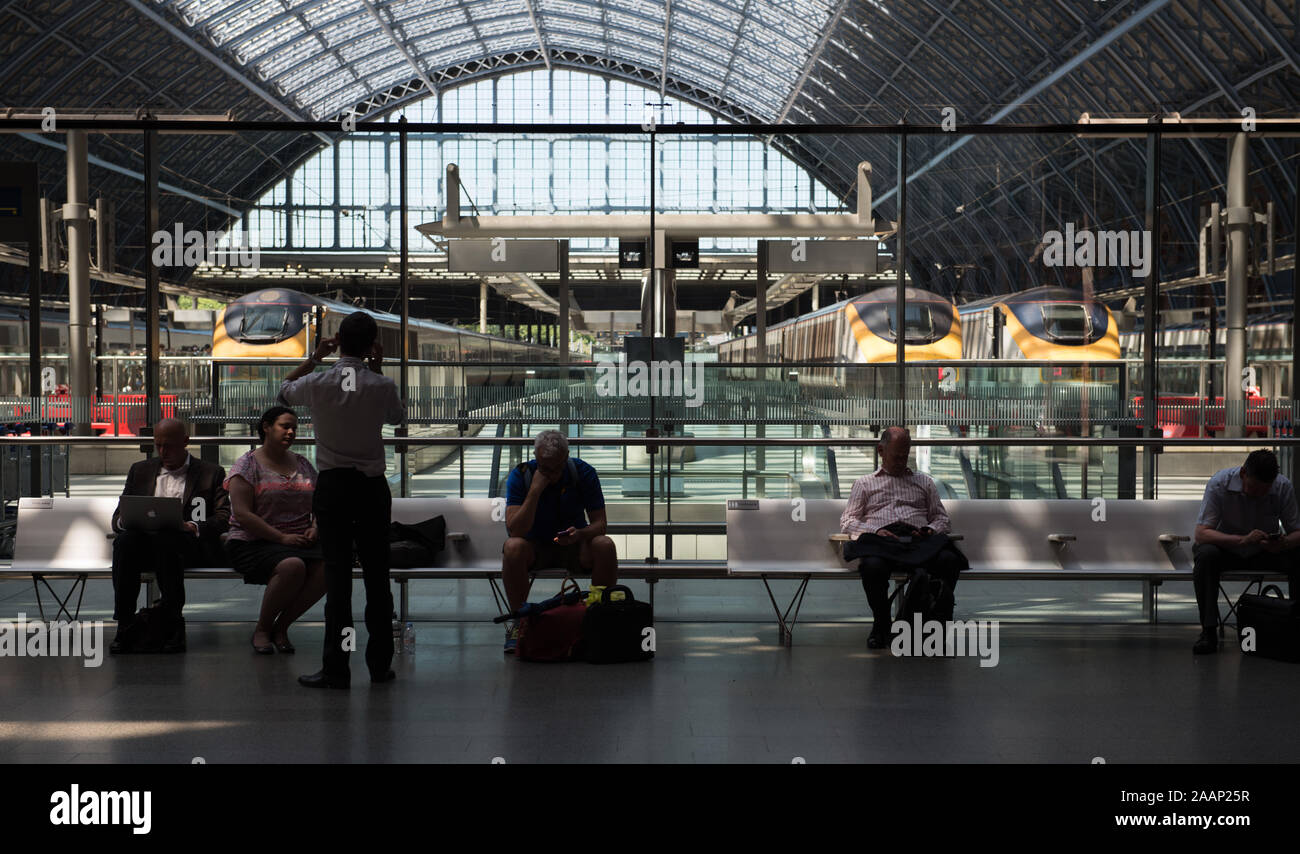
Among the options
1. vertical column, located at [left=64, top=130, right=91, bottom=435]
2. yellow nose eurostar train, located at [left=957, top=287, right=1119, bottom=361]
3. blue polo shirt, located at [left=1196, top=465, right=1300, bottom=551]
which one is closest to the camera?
blue polo shirt, located at [left=1196, top=465, right=1300, bottom=551]

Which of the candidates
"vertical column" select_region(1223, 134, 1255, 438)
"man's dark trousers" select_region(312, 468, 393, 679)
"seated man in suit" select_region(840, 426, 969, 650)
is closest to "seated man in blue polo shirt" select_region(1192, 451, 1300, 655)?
"seated man in suit" select_region(840, 426, 969, 650)

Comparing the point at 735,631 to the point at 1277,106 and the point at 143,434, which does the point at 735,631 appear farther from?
the point at 1277,106

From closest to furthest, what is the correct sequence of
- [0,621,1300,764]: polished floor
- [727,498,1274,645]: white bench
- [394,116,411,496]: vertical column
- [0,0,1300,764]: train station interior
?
[0,621,1300,764]: polished floor < [0,0,1300,764]: train station interior < [727,498,1274,645]: white bench < [394,116,411,496]: vertical column

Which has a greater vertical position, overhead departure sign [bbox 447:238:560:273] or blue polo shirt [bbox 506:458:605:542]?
overhead departure sign [bbox 447:238:560:273]

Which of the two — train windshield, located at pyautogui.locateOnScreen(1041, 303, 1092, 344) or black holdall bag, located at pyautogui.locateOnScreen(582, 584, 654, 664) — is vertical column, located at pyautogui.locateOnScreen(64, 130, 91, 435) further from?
train windshield, located at pyautogui.locateOnScreen(1041, 303, 1092, 344)

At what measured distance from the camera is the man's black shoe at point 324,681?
5.84m

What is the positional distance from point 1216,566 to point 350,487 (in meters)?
4.57

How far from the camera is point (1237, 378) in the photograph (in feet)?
29.4

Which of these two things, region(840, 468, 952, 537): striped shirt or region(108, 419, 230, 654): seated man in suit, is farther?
region(840, 468, 952, 537): striped shirt

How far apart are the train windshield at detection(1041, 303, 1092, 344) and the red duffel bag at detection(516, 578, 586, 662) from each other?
723 centimetres

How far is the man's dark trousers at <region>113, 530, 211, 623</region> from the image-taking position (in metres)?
6.64

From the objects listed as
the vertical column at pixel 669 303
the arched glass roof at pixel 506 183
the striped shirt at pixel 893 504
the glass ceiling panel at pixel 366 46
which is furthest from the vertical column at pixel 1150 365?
the glass ceiling panel at pixel 366 46

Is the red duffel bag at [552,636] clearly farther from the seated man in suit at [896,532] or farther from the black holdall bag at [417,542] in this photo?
the seated man in suit at [896,532]

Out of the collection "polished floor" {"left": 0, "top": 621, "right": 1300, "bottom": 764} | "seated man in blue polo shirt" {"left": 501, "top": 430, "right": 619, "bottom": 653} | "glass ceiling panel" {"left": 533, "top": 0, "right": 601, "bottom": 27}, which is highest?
"glass ceiling panel" {"left": 533, "top": 0, "right": 601, "bottom": 27}
